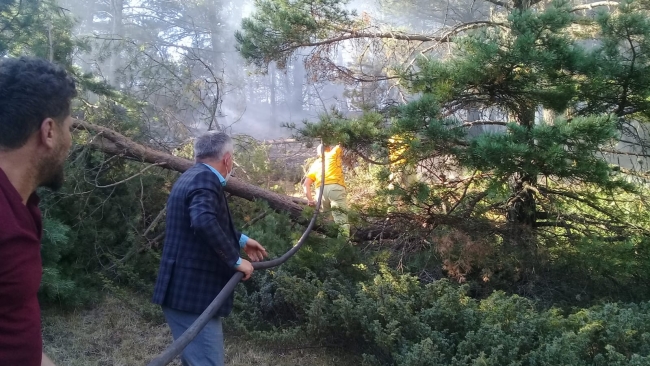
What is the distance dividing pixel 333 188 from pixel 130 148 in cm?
250

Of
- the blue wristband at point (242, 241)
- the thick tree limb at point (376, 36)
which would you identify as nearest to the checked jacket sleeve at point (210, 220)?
the blue wristband at point (242, 241)

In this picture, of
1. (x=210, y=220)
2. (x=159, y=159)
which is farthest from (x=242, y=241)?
(x=159, y=159)

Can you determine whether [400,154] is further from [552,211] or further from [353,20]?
[353,20]

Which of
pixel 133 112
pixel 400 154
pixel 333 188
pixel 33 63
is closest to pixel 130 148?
pixel 133 112

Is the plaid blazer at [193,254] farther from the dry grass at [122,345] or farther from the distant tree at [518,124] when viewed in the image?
the distant tree at [518,124]

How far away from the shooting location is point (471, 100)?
A: 15.4 feet

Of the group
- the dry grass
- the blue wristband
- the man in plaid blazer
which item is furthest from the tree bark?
the man in plaid blazer

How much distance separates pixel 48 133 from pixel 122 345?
3436mm

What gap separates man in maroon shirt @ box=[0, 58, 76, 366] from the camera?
4.16 ft

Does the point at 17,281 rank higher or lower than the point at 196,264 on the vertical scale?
higher

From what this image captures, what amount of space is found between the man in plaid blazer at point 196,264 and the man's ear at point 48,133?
46.5 inches

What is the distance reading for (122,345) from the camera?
4.33m

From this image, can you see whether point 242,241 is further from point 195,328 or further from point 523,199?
point 523,199

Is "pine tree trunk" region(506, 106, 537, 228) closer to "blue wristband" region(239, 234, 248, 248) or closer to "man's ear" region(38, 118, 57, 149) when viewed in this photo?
"blue wristband" region(239, 234, 248, 248)
